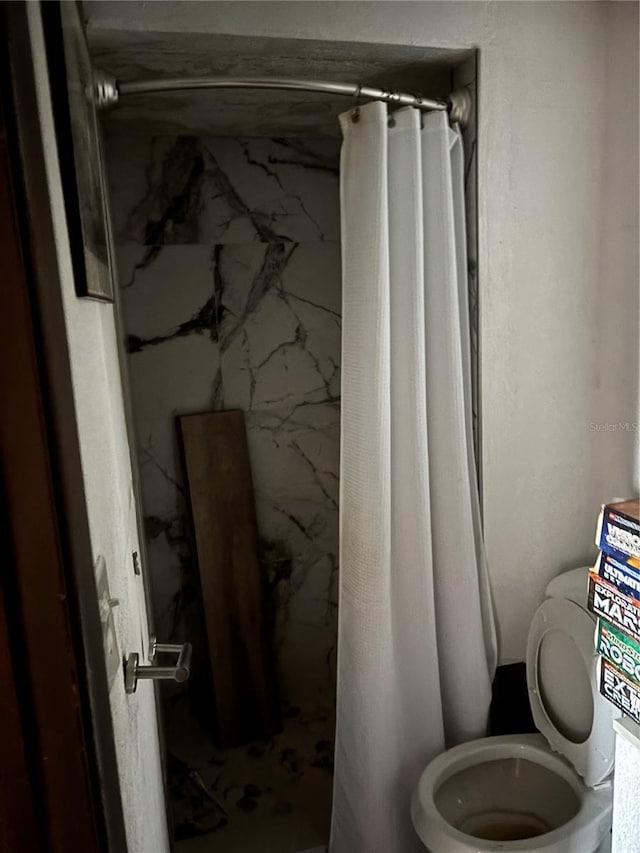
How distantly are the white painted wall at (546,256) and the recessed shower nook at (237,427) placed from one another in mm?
581

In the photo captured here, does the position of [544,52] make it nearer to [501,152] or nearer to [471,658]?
[501,152]

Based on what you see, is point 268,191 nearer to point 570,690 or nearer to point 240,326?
point 240,326

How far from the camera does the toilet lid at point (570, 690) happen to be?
157cm

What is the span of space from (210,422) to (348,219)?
38.1 inches

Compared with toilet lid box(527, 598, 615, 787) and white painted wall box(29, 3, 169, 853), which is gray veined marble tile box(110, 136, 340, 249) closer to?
white painted wall box(29, 3, 169, 853)

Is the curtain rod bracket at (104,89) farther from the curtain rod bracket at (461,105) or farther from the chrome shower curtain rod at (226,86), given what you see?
the curtain rod bracket at (461,105)

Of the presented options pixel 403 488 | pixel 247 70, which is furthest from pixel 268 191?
pixel 403 488

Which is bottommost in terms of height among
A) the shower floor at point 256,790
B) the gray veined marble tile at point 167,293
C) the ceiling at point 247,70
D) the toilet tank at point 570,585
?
the shower floor at point 256,790

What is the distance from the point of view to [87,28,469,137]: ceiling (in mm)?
1480

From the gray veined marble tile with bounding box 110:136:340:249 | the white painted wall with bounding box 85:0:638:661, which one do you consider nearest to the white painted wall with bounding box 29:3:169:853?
the white painted wall with bounding box 85:0:638:661

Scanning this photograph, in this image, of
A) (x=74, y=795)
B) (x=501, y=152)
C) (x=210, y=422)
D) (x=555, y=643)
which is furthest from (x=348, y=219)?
(x=74, y=795)

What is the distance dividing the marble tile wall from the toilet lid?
0.99 metres

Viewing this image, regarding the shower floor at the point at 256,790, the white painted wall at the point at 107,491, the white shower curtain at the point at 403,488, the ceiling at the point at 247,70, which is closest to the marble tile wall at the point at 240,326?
the ceiling at the point at 247,70

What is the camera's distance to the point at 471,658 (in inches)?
72.5
